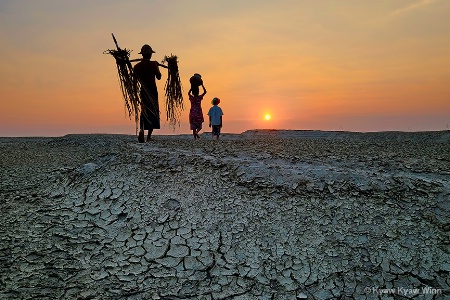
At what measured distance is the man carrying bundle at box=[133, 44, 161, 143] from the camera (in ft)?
18.7

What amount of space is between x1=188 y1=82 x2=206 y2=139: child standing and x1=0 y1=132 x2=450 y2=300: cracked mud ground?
3983mm

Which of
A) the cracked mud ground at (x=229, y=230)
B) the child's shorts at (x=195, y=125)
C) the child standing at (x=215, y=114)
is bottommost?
the cracked mud ground at (x=229, y=230)

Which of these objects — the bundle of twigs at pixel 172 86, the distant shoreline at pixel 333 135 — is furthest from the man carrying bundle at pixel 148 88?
the distant shoreline at pixel 333 135

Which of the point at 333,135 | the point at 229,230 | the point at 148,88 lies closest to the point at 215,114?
the point at 148,88

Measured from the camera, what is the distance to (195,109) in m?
7.81

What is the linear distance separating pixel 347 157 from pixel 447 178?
1123 mm

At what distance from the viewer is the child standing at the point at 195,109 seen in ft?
25.1

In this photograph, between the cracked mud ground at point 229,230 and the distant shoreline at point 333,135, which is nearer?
the cracked mud ground at point 229,230

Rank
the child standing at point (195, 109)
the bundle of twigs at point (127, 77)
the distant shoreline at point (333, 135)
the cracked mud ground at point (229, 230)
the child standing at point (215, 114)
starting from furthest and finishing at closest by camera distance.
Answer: the distant shoreline at point (333, 135) < the child standing at point (215, 114) < the child standing at point (195, 109) < the bundle of twigs at point (127, 77) < the cracked mud ground at point (229, 230)

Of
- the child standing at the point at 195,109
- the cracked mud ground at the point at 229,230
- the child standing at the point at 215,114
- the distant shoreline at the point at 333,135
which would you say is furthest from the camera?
the distant shoreline at the point at 333,135

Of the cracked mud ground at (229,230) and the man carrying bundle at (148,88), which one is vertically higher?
the man carrying bundle at (148,88)

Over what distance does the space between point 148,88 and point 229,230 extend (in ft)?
12.4

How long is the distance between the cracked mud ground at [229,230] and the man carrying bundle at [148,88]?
1.96 meters

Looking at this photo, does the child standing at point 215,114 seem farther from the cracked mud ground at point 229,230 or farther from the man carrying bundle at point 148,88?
the cracked mud ground at point 229,230
